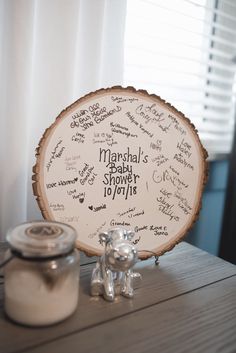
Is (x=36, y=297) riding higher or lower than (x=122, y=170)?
lower

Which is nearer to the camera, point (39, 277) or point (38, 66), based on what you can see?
point (39, 277)

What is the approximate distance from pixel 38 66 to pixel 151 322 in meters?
0.60

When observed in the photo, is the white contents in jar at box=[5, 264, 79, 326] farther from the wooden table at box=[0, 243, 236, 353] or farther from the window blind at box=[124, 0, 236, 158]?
the window blind at box=[124, 0, 236, 158]

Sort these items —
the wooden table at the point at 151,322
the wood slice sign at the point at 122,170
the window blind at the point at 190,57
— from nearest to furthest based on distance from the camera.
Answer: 1. the wooden table at the point at 151,322
2. the wood slice sign at the point at 122,170
3. the window blind at the point at 190,57

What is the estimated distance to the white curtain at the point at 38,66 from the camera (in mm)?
706

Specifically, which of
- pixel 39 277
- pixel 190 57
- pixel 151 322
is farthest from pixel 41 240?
pixel 190 57

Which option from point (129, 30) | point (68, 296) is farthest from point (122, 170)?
point (129, 30)

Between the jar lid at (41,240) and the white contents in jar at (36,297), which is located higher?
the jar lid at (41,240)

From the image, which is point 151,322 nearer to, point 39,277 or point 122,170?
point 39,277

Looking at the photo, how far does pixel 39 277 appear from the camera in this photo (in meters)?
0.46

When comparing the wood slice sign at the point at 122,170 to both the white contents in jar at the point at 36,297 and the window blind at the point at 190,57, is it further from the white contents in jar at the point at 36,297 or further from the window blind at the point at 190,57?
the window blind at the point at 190,57

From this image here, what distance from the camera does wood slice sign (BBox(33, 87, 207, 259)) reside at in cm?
63

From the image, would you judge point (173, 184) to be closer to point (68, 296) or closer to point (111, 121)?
point (111, 121)

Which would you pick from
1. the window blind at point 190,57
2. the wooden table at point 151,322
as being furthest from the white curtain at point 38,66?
the wooden table at point 151,322
